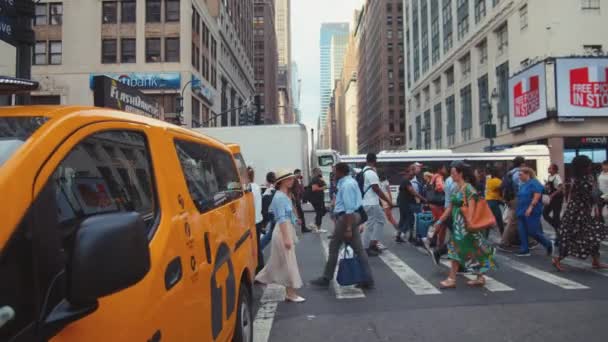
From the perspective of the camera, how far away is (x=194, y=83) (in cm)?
3978

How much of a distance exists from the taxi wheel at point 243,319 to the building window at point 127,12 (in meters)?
40.0

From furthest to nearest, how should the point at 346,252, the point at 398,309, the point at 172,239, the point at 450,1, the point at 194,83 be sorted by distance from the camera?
the point at 450,1, the point at 194,83, the point at 346,252, the point at 398,309, the point at 172,239

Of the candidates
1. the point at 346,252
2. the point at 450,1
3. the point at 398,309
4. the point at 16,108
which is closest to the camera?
the point at 16,108

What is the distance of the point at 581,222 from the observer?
755 cm

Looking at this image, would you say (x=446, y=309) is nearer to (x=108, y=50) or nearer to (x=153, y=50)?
(x=153, y=50)

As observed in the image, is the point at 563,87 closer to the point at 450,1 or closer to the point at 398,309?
the point at 450,1

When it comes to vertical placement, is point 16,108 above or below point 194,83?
below

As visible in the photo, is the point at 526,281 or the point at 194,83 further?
the point at 194,83

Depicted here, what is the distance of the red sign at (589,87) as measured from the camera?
3089 cm

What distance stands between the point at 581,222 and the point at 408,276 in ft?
9.08

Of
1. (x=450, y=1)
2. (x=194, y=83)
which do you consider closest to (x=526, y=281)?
(x=194, y=83)

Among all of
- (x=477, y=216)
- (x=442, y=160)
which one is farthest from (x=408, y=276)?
(x=442, y=160)

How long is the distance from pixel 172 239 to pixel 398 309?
13.1ft

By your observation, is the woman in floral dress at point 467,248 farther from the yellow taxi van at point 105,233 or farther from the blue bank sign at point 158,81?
the blue bank sign at point 158,81
